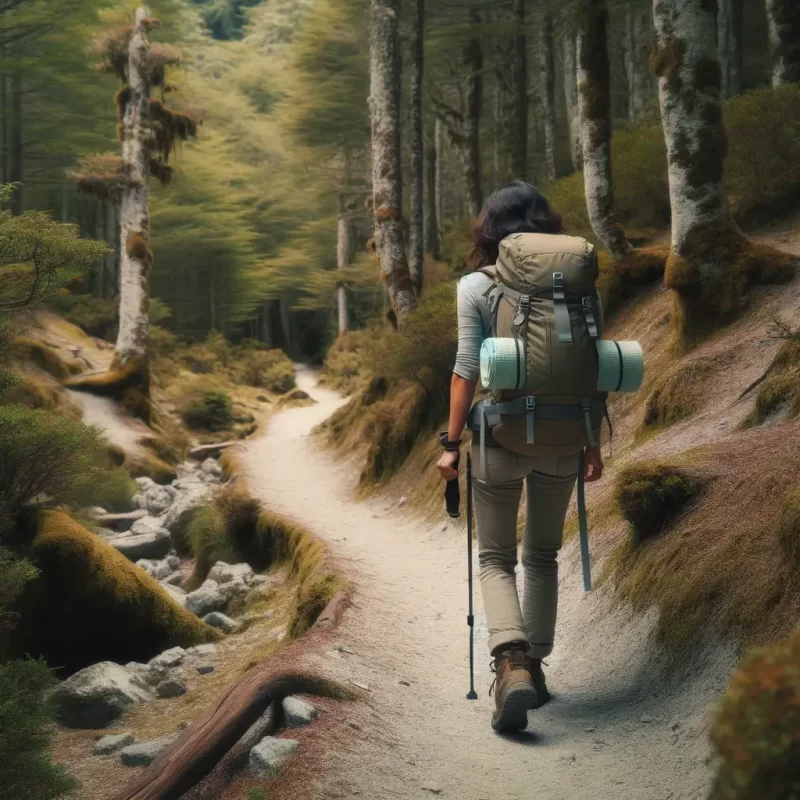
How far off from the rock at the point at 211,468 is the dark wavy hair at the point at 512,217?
14059 mm

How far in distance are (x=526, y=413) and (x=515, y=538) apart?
2.24ft

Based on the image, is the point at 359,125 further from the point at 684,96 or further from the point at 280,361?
the point at 684,96

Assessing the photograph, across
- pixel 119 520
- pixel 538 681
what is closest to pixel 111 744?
pixel 538 681

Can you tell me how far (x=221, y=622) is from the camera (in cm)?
840

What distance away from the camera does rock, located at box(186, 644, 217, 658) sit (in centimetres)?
757

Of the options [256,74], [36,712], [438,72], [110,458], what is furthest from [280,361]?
[36,712]

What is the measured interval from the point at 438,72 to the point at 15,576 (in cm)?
2546

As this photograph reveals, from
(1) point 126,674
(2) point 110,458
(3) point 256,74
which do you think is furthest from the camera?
(3) point 256,74

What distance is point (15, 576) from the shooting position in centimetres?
512

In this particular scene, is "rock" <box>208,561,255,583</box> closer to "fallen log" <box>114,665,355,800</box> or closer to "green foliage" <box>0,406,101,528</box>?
"green foliage" <box>0,406,101,528</box>

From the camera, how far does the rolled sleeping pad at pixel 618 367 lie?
3566 millimetres

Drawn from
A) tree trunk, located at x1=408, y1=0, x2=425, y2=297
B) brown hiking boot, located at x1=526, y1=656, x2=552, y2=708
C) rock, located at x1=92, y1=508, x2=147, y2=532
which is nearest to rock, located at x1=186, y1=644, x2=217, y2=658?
brown hiking boot, located at x1=526, y1=656, x2=552, y2=708

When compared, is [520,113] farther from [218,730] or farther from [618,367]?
[218,730]

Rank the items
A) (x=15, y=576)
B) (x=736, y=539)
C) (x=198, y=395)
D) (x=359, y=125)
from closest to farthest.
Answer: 1. (x=736, y=539)
2. (x=15, y=576)
3. (x=198, y=395)
4. (x=359, y=125)
